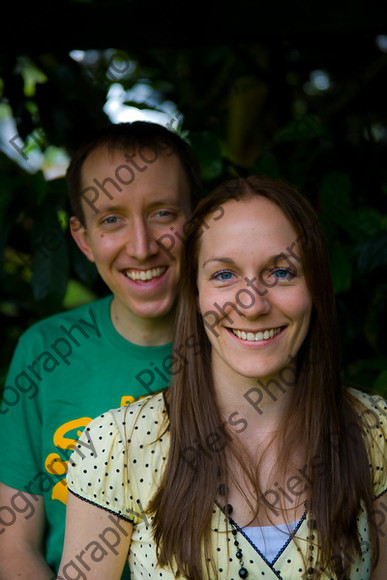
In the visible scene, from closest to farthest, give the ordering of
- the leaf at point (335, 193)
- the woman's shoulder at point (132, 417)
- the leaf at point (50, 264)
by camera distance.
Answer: the woman's shoulder at point (132, 417)
the leaf at point (335, 193)
the leaf at point (50, 264)

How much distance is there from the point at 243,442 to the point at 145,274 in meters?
0.57

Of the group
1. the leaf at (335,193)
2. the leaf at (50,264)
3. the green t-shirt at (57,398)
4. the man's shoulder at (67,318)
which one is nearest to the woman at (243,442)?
the green t-shirt at (57,398)

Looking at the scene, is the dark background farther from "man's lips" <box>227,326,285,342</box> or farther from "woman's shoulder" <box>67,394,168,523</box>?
"woman's shoulder" <box>67,394,168,523</box>

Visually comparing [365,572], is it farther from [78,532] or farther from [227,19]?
[227,19]

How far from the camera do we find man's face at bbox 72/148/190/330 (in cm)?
205

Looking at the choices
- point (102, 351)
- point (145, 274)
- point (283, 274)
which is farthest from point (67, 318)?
point (283, 274)

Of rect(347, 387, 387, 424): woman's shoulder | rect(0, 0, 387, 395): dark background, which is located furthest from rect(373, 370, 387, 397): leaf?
rect(347, 387, 387, 424): woman's shoulder

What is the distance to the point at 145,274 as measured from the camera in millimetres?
2053

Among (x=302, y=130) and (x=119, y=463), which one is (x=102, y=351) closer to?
(x=119, y=463)

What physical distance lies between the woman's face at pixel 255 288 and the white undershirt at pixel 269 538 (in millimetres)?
332

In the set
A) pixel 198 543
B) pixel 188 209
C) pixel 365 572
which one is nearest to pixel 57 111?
pixel 188 209

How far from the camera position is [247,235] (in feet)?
5.31

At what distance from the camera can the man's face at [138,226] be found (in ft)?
6.72

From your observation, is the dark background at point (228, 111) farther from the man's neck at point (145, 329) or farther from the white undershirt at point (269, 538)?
the white undershirt at point (269, 538)
